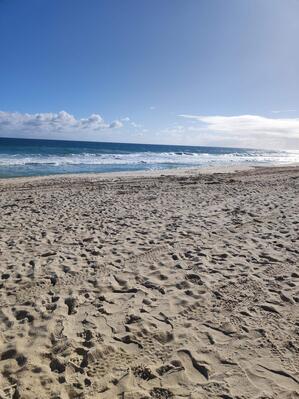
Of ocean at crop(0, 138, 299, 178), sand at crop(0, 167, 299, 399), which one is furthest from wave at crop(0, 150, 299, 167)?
sand at crop(0, 167, 299, 399)

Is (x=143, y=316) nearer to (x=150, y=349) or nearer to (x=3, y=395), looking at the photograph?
(x=150, y=349)

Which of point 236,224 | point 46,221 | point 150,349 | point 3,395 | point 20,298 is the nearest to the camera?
point 3,395

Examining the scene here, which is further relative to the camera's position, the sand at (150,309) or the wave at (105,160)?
the wave at (105,160)

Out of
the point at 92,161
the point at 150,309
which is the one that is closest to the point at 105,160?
the point at 92,161

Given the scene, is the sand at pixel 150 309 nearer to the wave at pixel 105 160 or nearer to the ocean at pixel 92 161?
the ocean at pixel 92 161

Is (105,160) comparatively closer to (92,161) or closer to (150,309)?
(92,161)

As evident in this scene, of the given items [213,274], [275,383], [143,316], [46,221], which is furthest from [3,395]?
[46,221]

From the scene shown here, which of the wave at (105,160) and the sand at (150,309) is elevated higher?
the wave at (105,160)

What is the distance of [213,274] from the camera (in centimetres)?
510

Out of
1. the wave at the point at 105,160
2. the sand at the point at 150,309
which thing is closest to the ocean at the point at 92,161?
the wave at the point at 105,160

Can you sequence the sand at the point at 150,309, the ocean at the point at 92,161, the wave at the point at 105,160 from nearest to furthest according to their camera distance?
the sand at the point at 150,309
the ocean at the point at 92,161
the wave at the point at 105,160

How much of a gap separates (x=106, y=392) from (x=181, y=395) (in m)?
0.69

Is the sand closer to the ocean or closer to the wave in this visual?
the ocean

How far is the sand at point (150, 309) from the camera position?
2973mm
